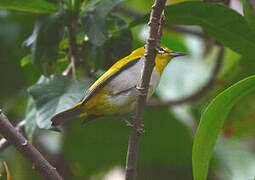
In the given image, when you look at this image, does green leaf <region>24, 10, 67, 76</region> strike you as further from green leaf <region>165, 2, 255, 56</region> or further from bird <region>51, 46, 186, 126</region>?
green leaf <region>165, 2, 255, 56</region>

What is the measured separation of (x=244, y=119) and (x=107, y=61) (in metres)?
1.01

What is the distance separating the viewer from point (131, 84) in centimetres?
171

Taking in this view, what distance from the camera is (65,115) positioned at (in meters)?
1.66

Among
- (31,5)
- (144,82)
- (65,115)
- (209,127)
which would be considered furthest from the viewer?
(31,5)

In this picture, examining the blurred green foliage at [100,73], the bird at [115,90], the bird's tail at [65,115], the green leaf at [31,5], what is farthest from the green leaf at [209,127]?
the green leaf at [31,5]

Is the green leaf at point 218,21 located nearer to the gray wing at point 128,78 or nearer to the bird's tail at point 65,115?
the gray wing at point 128,78

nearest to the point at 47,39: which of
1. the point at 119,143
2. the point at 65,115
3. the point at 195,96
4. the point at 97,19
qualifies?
the point at 97,19

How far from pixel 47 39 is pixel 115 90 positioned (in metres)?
0.29

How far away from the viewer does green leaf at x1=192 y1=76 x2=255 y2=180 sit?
1.39m

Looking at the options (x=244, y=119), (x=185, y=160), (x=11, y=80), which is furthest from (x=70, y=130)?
(x=244, y=119)

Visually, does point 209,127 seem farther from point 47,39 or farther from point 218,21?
point 47,39

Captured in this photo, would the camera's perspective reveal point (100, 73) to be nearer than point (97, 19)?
No

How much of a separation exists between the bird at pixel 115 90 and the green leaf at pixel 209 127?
32 centimetres

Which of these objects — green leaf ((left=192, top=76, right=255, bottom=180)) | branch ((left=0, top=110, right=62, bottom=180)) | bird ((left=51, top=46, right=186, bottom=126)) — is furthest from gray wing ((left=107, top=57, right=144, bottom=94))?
branch ((left=0, top=110, right=62, bottom=180))
